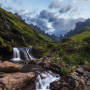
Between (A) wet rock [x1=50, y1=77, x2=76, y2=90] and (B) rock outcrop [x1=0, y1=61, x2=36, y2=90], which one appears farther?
(A) wet rock [x1=50, y1=77, x2=76, y2=90]

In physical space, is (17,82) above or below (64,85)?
above

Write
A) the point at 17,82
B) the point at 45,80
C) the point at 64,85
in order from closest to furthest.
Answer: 1. the point at 17,82
2. the point at 64,85
3. the point at 45,80

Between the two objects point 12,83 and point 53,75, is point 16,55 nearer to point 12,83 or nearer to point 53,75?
point 53,75

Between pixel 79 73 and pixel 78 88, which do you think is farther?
pixel 79 73

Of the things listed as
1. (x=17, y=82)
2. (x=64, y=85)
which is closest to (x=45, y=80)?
(x=64, y=85)

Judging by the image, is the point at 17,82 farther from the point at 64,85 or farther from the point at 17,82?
the point at 64,85

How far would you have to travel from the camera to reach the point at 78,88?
24844mm

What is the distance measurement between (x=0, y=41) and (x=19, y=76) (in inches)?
1503

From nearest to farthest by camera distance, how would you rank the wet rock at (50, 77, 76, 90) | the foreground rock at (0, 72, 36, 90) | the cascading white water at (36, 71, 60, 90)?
the foreground rock at (0, 72, 36, 90), the wet rock at (50, 77, 76, 90), the cascading white water at (36, 71, 60, 90)

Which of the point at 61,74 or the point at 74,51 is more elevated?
the point at 74,51

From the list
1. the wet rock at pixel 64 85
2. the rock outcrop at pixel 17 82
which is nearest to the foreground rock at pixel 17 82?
the rock outcrop at pixel 17 82

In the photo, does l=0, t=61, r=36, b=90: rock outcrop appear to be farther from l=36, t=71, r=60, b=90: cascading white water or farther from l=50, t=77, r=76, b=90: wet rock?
l=50, t=77, r=76, b=90: wet rock

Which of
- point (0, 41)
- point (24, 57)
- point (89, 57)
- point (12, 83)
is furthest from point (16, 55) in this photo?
point (12, 83)

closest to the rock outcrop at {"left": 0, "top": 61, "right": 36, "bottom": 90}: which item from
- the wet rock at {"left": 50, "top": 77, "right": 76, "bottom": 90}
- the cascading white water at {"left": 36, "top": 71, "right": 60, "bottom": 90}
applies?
the cascading white water at {"left": 36, "top": 71, "right": 60, "bottom": 90}
